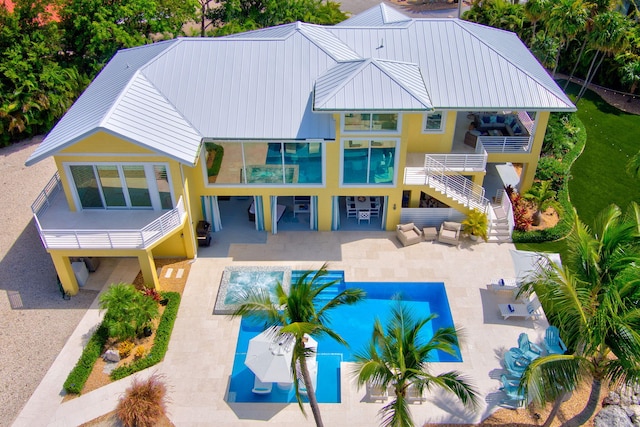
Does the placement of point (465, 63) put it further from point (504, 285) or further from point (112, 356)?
point (112, 356)

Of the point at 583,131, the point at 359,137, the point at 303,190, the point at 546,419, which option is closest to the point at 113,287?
the point at 303,190

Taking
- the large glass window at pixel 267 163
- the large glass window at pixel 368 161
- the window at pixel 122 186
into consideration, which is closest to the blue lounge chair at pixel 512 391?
the large glass window at pixel 368 161

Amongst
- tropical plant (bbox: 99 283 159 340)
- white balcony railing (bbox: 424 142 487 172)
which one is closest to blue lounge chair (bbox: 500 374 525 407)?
white balcony railing (bbox: 424 142 487 172)

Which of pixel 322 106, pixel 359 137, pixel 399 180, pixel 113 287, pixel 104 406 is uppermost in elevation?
pixel 322 106

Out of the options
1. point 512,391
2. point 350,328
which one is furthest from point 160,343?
point 512,391

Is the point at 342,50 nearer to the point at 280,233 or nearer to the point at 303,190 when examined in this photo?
the point at 303,190

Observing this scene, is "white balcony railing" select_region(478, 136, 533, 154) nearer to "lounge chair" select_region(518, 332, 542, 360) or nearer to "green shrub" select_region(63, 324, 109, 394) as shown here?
"lounge chair" select_region(518, 332, 542, 360)
